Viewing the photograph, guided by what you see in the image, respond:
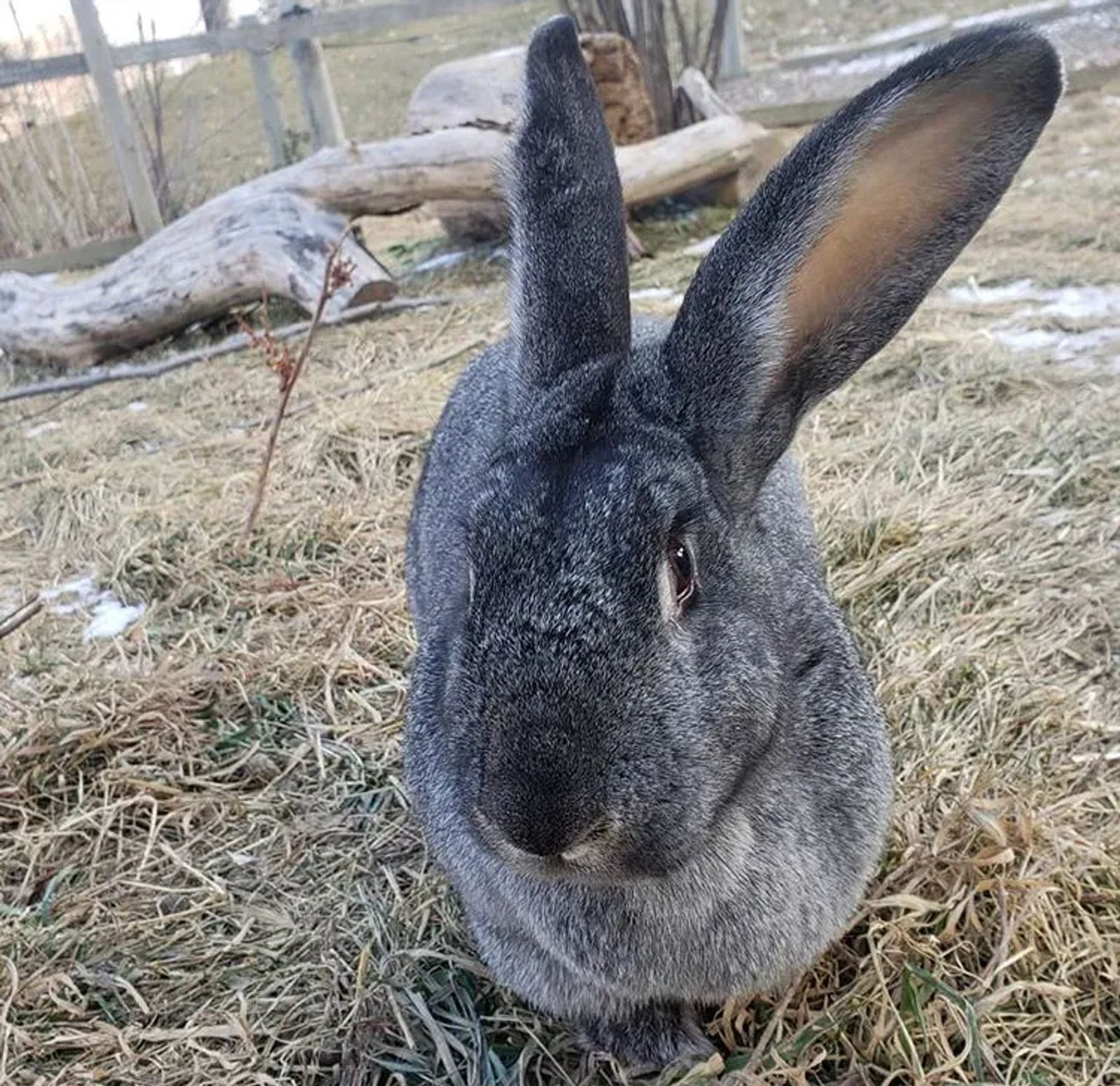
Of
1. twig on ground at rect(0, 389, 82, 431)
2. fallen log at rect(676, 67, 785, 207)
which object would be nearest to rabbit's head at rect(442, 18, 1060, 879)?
twig on ground at rect(0, 389, 82, 431)

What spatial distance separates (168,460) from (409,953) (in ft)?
13.0

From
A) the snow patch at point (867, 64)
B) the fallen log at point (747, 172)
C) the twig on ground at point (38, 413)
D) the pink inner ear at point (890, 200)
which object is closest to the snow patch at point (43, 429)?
the twig on ground at point (38, 413)

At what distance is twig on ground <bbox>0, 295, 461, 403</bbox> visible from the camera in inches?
→ 315

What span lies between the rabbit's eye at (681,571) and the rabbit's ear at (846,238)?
0.77 feet

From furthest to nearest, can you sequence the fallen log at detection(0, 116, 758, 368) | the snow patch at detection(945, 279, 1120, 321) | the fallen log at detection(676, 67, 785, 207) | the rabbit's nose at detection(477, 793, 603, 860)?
the fallen log at detection(676, 67, 785, 207) → the fallen log at detection(0, 116, 758, 368) → the snow patch at detection(945, 279, 1120, 321) → the rabbit's nose at detection(477, 793, 603, 860)

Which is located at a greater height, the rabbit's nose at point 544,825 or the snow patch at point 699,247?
the rabbit's nose at point 544,825

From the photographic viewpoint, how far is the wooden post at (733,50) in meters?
12.9

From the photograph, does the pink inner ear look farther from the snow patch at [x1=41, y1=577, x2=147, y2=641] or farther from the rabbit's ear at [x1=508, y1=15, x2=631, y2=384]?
the snow patch at [x1=41, y1=577, x2=147, y2=641]

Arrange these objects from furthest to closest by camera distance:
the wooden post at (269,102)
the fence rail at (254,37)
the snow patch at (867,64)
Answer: the snow patch at (867,64), the wooden post at (269,102), the fence rail at (254,37)

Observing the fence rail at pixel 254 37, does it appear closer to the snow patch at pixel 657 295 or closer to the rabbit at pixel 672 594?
the snow patch at pixel 657 295

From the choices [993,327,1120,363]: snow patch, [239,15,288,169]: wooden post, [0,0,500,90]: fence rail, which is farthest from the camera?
[239,15,288,169]: wooden post

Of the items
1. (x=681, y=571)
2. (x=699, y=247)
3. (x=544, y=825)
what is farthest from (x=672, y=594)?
(x=699, y=247)

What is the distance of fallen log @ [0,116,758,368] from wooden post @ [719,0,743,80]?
477 centimetres

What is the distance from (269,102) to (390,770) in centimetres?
1041
